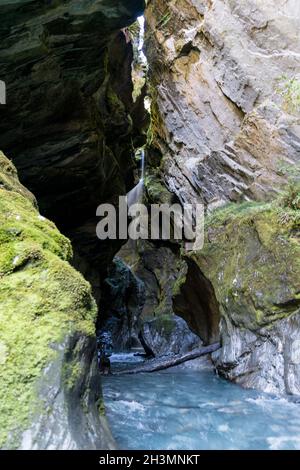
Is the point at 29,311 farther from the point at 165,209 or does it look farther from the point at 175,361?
the point at 165,209

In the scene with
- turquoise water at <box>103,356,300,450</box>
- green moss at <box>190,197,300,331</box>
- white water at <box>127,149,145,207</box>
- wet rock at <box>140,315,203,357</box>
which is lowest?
wet rock at <box>140,315,203,357</box>

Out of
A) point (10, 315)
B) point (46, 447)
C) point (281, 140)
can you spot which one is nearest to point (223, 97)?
point (281, 140)

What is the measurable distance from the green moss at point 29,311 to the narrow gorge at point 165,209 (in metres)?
0.01

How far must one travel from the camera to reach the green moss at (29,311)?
338 centimetres

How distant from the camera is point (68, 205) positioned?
14.2m

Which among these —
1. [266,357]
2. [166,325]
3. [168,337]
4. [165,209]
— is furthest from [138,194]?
[266,357]

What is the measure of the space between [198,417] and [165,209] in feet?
41.9

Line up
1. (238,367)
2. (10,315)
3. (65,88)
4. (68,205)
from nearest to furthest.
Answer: (10,315) < (238,367) < (65,88) < (68,205)

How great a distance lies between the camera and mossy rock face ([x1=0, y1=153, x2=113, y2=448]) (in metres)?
3.34

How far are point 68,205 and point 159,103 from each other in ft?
17.9

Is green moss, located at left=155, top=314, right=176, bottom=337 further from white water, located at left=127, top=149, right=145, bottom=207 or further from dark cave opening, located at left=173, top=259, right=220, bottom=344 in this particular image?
white water, located at left=127, top=149, right=145, bottom=207

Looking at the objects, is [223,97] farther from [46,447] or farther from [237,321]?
[46,447]

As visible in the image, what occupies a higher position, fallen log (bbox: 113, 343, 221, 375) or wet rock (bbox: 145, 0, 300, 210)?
wet rock (bbox: 145, 0, 300, 210)

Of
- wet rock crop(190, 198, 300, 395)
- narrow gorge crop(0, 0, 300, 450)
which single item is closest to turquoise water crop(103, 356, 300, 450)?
narrow gorge crop(0, 0, 300, 450)
